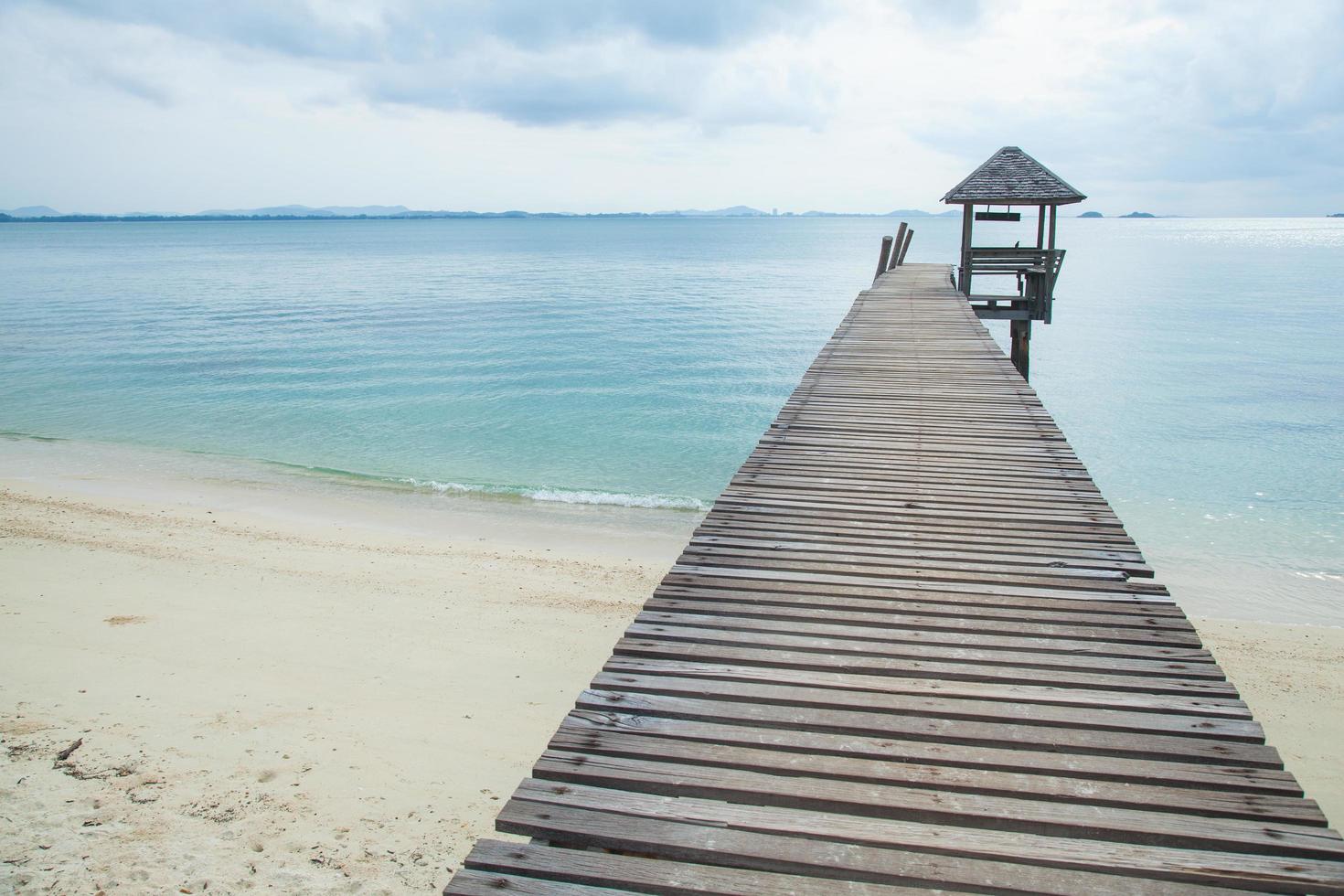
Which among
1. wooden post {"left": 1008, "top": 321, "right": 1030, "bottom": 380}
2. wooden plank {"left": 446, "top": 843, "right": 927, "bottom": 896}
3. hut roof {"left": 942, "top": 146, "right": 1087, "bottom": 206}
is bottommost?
wooden plank {"left": 446, "top": 843, "right": 927, "bottom": 896}

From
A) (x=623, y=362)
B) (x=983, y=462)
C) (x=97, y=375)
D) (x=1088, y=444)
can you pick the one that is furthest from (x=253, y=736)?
(x=97, y=375)

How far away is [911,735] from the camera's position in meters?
3.37

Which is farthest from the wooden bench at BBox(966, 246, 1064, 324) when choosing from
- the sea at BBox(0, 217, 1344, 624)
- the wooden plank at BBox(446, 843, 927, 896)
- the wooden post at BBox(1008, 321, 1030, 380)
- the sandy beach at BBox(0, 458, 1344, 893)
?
the wooden plank at BBox(446, 843, 927, 896)

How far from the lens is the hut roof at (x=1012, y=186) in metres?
18.4

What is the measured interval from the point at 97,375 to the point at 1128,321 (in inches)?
1602

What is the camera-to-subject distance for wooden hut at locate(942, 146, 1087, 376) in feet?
60.3

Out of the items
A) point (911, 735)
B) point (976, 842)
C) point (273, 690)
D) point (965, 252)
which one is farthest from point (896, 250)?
point (976, 842)

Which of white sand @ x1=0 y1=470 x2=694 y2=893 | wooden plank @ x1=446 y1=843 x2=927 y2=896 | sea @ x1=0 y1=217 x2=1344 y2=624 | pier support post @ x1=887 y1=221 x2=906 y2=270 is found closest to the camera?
wooden plank @ x1=446 y1=843 x2=927 y2=896

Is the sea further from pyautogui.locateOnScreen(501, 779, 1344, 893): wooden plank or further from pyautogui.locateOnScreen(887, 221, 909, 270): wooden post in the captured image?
pyautogui.locateOnScreen(501, 779, 1344, 893): wooden plank

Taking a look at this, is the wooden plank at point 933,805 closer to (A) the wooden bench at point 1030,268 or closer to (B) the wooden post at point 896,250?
(A) the wooden bench at point 1030,268

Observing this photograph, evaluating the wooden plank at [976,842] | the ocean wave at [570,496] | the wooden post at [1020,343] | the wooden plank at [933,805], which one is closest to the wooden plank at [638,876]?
the wooden plank at [976,842]

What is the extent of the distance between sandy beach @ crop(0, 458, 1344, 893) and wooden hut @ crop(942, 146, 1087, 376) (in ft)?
31.3

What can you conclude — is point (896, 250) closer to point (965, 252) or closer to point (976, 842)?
point (965, 252)

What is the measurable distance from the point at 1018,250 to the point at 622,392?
1055 cm
